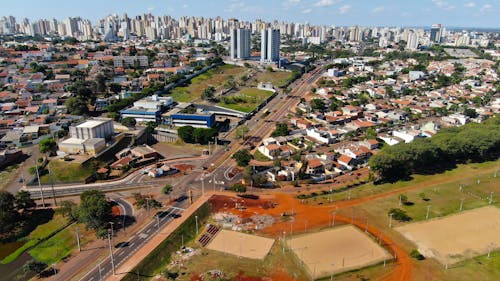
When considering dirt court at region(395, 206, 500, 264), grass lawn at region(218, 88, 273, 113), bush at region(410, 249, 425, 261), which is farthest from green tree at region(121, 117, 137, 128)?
bush at region(410, 249, 425, 261)

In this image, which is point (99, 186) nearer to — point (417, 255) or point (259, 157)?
point (259, 157)

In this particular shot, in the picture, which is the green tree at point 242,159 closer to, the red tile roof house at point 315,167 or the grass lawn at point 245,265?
the red tile roof house at point 315,167

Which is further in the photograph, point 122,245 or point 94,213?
point 94,213

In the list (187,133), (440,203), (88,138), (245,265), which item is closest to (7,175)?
(88,138)

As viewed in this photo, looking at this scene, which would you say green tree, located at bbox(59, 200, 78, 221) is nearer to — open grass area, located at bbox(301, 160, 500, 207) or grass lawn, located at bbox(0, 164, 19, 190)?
grass lawn, located at bbox(0, 164, 19, 190)

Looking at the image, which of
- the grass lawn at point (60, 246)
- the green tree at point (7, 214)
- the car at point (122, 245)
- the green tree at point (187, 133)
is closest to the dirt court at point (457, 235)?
the car at point (122, 245)

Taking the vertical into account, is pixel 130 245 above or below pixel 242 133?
below
